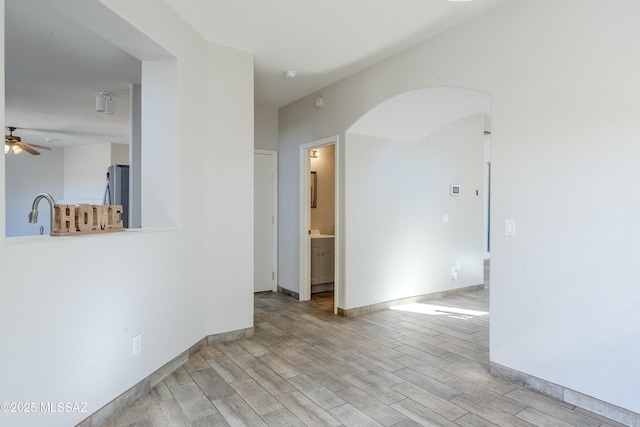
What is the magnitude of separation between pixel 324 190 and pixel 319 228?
2.08 feet

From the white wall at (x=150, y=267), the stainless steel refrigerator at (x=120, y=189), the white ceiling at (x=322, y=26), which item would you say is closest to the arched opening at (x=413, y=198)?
the white ceiling at (x=322, y=26)

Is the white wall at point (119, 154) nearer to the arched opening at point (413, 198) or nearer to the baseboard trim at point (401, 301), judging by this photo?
the arched opening at point (413, 198)

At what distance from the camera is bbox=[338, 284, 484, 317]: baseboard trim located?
4230 millimetres

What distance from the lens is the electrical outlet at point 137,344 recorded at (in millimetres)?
2373

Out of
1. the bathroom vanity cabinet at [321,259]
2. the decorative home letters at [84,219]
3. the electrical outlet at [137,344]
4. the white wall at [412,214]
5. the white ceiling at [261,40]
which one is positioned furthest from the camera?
the bathroom vanity cabinet at [321,259]

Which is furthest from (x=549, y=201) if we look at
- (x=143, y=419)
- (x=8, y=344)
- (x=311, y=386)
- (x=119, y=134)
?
(x=119, y=134)

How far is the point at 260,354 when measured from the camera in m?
3.13

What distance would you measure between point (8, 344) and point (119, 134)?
6.26 meters

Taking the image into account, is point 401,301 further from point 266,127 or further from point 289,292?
point 266,127

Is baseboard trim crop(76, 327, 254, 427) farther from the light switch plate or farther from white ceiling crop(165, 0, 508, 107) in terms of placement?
white ceiling crop(165, 0, 508, 107)

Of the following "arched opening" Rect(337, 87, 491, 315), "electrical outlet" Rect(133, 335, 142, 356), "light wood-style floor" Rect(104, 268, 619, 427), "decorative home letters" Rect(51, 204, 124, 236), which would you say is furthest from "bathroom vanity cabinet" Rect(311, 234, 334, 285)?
"decorative home letters" Rect(51, 204, 124, 236)

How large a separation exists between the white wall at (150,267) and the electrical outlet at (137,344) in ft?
0.13

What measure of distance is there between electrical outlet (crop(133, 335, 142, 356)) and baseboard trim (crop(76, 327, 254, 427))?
0.21 metres

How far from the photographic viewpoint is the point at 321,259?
17.5 ft
